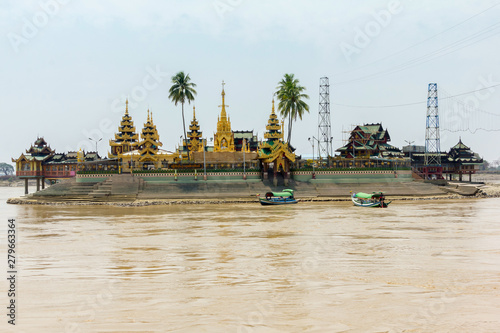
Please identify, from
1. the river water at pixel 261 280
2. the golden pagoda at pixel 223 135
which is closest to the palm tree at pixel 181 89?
the golden pagoda at pixel 223 135

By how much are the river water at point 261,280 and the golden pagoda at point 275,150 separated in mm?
38232

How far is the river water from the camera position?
1193 centimetres

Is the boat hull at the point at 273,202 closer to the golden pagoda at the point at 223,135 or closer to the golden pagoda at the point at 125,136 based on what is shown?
the golden pagoda at the point at 223,135

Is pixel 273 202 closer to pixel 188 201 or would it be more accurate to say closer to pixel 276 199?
pixel 276 199

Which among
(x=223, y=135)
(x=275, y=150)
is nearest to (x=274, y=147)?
(x=275, y=150)

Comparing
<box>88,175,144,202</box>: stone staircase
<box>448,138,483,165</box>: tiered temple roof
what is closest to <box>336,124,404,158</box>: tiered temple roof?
<box>448,138,483,165</box>: tiered temple roof

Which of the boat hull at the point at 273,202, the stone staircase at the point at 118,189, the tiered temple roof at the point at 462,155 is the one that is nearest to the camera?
the boat hull at the point at 273,202

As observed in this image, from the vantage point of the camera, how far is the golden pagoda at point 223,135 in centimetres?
8031

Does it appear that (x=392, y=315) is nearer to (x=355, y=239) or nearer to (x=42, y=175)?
(x=355, y=239)

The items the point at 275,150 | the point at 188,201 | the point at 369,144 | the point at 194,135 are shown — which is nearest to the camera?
the point at 188,201

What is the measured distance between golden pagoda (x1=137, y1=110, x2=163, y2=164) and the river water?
4460 cm

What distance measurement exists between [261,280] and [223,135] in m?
65.3

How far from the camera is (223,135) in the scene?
3182 inches

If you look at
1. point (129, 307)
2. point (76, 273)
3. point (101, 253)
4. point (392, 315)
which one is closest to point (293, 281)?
point (392, 315)
